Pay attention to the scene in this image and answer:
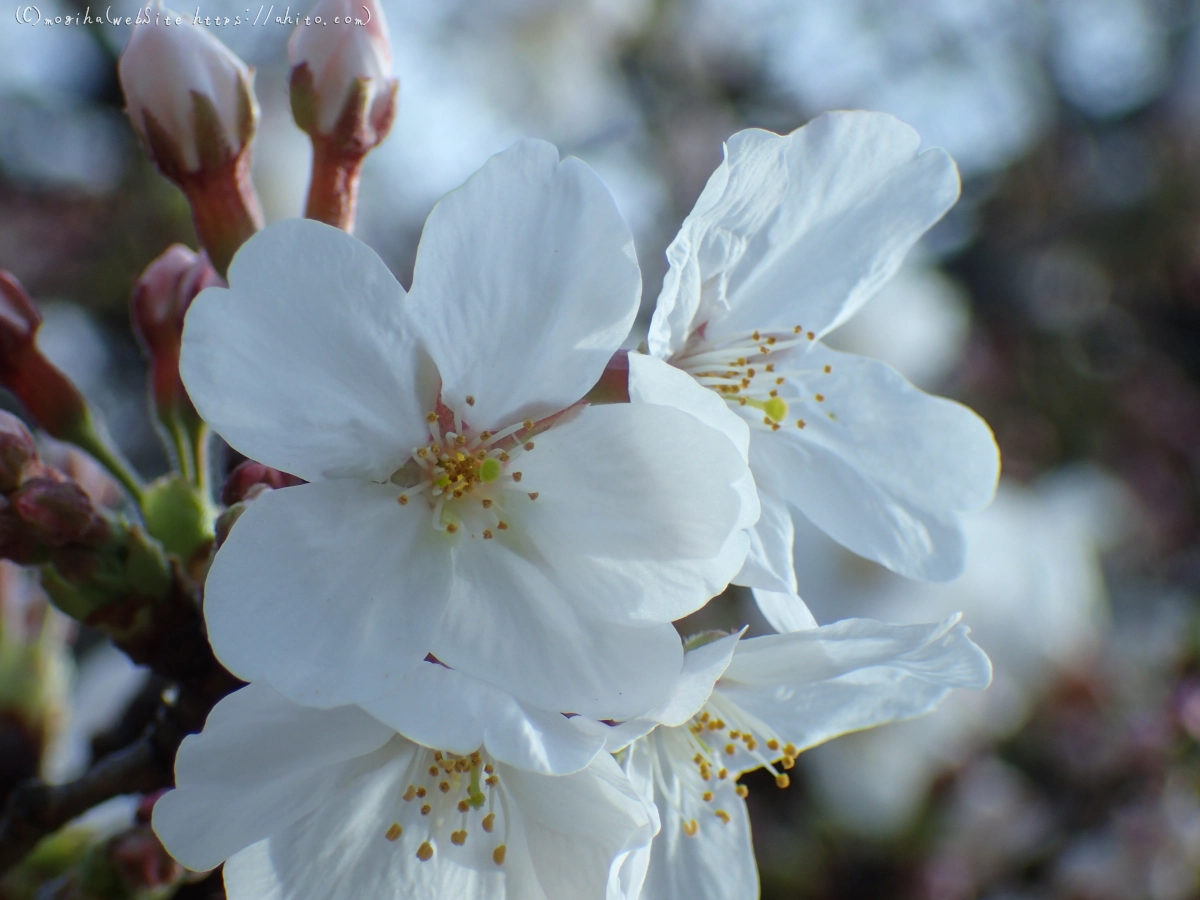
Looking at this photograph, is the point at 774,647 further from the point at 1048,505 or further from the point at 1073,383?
the point at 1073,383

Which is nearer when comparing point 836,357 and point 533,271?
point 533,271

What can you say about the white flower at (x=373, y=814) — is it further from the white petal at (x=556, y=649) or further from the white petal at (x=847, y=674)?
the white petal at (x=847, y=674)

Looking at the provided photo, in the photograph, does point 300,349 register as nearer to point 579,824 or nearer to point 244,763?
point 244,763

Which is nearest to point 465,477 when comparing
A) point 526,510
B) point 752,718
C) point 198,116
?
point 526,510

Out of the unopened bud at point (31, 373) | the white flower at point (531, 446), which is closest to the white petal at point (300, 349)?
the white flower at point (531, 446)

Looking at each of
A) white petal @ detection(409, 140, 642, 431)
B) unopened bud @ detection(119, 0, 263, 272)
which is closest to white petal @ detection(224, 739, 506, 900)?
white petal @ detection(409, 140, 642, 431)

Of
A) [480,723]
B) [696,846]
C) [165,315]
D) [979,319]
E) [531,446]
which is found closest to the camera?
[480,723]

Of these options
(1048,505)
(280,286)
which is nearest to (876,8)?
(1048,505)
